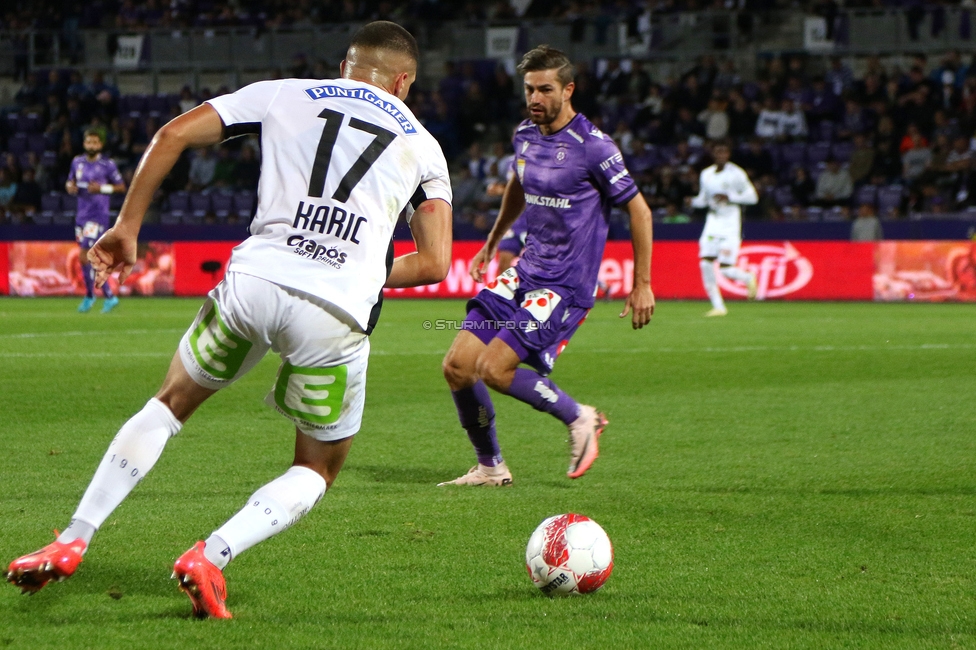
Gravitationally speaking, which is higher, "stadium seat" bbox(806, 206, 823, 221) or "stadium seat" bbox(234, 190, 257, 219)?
"stadium seat" bbox(806, 206, 823, 221)

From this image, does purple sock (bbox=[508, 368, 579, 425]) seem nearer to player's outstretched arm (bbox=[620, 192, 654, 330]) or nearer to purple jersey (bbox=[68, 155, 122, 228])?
player's outstretched arm (bbox=[620, 192, 654, 330])

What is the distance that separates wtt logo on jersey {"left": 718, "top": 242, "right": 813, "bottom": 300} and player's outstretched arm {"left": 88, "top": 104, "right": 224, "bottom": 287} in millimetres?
16812

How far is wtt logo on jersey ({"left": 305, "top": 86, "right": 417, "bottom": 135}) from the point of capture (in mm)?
3730

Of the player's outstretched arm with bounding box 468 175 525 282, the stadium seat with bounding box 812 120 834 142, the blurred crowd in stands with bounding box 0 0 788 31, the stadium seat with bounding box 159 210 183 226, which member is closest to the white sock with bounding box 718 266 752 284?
the stadium seat with bounding box 812 120 834 142

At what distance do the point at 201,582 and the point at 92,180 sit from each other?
14488mm

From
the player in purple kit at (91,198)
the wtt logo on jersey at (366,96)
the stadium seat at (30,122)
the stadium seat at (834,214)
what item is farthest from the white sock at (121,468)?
the stadium seat at (30,122)

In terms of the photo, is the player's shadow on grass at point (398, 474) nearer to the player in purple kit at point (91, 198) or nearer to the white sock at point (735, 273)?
the player in purple kit at point (91, 198)

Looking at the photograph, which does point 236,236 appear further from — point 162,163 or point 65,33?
point 162,163

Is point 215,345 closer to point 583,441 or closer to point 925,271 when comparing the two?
point 583,441

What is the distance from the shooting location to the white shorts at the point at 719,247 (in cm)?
1712

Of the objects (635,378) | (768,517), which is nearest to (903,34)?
(635,378)

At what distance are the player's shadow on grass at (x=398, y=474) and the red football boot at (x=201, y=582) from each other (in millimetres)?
2348

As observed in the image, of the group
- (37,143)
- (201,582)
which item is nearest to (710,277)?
(201,582)

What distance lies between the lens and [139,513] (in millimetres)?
5000
